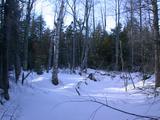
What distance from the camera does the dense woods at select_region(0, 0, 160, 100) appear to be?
1316 cm

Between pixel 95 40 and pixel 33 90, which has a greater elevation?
pixel 95 40

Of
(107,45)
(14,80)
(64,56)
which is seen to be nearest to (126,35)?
(107,45)

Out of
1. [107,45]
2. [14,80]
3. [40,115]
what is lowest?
[40,115]

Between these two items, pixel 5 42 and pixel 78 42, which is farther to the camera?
pixel 78 42

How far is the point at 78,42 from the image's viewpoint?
2237 inches

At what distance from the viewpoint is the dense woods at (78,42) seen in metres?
13.2

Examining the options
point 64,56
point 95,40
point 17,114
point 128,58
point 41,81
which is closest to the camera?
point 17,114

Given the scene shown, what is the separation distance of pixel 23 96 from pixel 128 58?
120 ft

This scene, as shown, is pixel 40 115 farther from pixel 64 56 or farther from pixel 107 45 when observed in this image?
pixel 64 56

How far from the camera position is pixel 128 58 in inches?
1938

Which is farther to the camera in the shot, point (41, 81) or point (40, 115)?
point (41, 81)

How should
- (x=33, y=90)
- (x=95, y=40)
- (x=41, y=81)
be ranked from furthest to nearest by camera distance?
(x=95, y=40) → (x=41, y=81) → (x=33, y=90)

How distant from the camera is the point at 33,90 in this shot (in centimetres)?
1505

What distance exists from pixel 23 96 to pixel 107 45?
36.9 m
